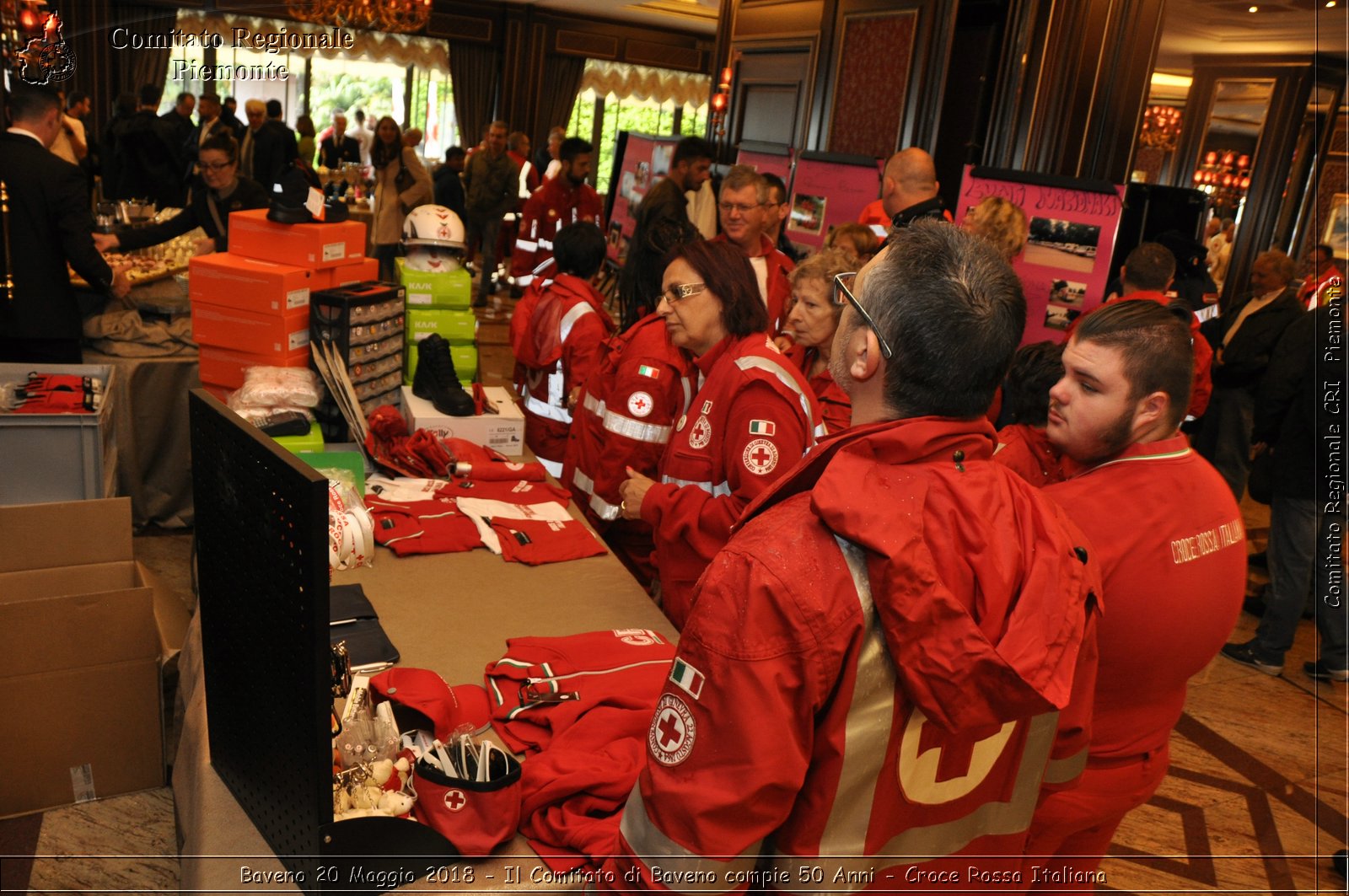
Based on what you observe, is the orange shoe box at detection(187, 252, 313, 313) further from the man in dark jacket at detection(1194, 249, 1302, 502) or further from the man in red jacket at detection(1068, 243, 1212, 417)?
the man in dark jacket at detection(1194, 249, 1302, 502)

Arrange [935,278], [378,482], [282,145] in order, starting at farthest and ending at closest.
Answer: [282,145]
[378,482]
[935,278]

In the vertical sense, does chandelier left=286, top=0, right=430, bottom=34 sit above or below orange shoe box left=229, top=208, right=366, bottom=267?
above

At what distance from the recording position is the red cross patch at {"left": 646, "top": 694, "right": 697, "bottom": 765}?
3.45 feet

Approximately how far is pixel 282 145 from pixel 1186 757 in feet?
32.8

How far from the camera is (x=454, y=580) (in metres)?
2.26

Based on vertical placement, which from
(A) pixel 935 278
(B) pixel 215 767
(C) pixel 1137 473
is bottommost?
(B) pixel 215 767

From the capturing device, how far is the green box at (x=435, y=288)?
3686 mm

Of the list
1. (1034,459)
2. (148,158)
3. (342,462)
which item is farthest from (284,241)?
(148,158)

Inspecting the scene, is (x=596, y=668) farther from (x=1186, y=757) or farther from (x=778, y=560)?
(x=1186, y=757)

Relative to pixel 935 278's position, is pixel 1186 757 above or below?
below

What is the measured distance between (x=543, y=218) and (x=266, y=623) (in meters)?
7.50

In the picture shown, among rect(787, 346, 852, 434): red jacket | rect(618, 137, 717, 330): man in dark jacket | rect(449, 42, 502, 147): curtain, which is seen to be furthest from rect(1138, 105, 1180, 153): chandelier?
rect(449, 42, 502, 147): curtain

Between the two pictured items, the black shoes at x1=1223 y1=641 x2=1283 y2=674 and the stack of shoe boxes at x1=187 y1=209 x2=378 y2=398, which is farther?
the black shoes at x1=1223 y1=641 x2=1283 y2=674

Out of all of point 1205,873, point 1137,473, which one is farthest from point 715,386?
point 1205,873
